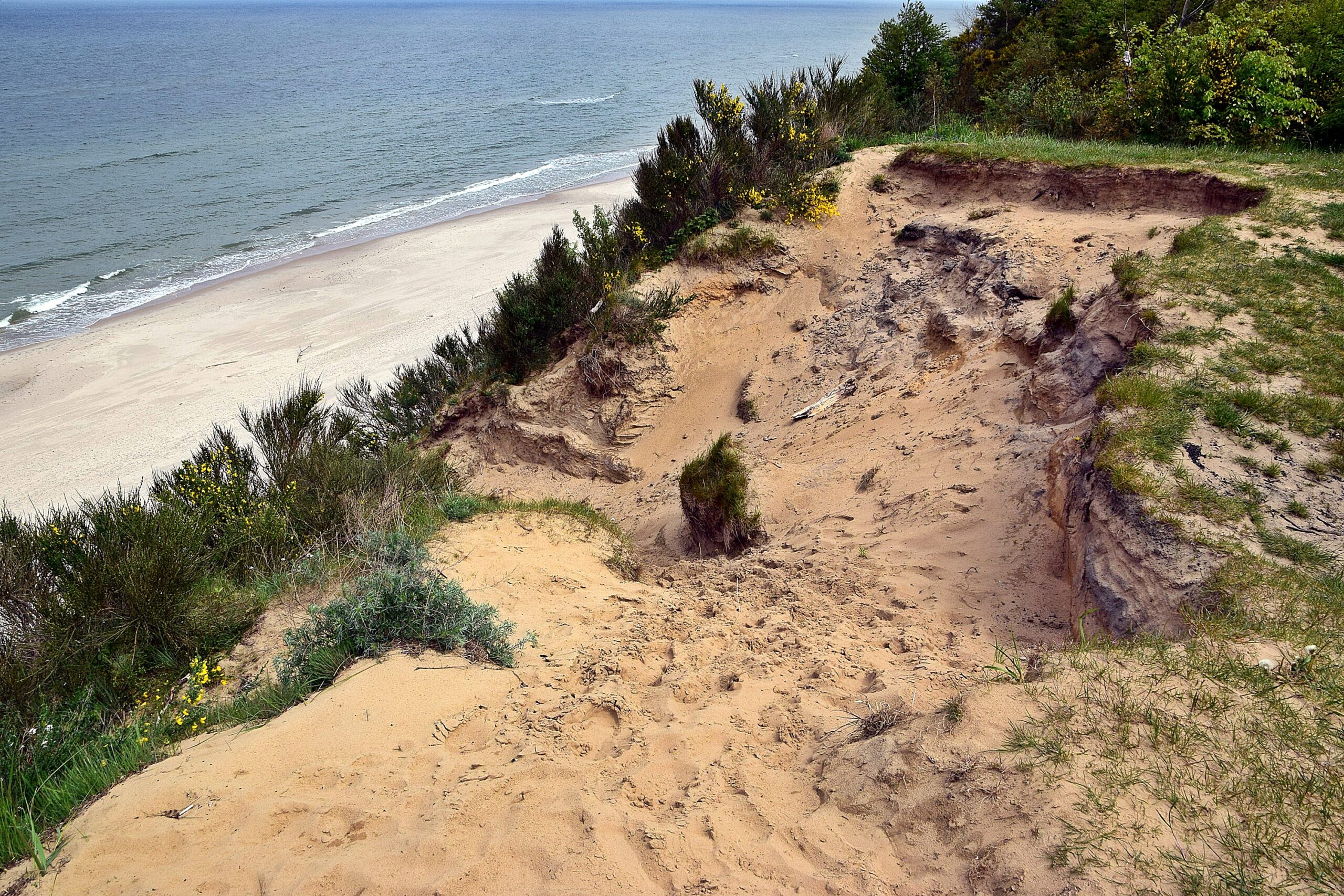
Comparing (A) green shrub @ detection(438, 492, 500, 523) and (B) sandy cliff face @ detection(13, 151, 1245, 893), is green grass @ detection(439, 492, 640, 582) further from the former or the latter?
(B) sandy cliff face @ detection(13, 151, 1245, 893)

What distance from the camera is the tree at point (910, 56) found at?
51.0ft

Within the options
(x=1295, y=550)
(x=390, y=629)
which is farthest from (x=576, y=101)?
(x=1295, y=550)

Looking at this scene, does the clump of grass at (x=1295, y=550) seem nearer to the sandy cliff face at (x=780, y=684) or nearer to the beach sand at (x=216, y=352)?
the sandy cliff face at (x=780, y=684)

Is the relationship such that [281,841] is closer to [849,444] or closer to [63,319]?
[849,444]

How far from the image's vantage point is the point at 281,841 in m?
3.40

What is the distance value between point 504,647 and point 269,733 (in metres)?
1.36

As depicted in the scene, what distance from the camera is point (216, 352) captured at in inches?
661

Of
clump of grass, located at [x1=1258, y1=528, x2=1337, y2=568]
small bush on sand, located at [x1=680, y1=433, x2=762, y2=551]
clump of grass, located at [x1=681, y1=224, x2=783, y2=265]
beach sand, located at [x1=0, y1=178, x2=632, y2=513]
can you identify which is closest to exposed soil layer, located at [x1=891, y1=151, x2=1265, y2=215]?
clump of grass, located at [x1=681, y1=224, x2=783, y2=265]

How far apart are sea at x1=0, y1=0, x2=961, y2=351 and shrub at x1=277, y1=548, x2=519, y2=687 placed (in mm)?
18246

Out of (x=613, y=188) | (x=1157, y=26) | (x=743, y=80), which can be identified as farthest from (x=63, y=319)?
(x=743, y=80)

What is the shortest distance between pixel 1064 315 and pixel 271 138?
36811mm

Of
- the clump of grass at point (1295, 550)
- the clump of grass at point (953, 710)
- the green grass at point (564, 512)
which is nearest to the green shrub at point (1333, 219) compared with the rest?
the clump of grass at point (1295, 550)

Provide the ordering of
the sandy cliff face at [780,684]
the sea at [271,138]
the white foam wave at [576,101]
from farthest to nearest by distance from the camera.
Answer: the white foam wave at [576,101] → the sea at [271,138] → the sandy cliff face at [780,684]

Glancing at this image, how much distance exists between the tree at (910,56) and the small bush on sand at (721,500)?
11.4 metres
